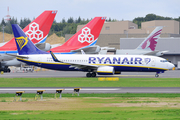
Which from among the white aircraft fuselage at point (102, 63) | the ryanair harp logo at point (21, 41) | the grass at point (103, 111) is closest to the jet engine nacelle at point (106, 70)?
the white aircraft fuselage at point (102, 63)

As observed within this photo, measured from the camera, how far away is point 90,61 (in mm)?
50281

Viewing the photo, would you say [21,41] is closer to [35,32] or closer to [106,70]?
[35,32]

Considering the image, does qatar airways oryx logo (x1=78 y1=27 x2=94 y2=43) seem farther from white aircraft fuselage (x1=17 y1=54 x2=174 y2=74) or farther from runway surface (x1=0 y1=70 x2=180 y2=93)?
white aircraft fuselage (x1=17 y1=54 x2=174 y2=74)

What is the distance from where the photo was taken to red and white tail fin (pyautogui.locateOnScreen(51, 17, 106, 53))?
59875mm

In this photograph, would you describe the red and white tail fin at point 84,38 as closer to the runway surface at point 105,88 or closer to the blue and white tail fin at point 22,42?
the runway surface at point 105,88

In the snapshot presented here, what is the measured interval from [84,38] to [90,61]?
11.3m

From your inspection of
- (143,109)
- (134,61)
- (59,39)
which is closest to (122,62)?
(134,61)

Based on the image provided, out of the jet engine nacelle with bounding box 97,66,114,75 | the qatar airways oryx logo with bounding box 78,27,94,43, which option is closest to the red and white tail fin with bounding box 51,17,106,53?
the qatar airways oryx logo with bounding box 78,27,94,43

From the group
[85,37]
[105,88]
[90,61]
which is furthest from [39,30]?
[105,88]

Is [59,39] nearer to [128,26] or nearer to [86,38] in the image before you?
[128,26]

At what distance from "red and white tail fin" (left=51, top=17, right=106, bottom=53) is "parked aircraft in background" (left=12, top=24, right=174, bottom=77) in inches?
348

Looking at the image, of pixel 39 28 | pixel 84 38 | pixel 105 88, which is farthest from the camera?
pixel 84 38

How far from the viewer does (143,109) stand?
1986cm

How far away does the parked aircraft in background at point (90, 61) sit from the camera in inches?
1939
